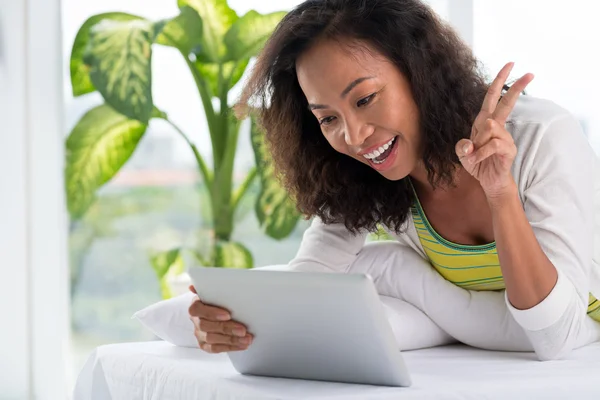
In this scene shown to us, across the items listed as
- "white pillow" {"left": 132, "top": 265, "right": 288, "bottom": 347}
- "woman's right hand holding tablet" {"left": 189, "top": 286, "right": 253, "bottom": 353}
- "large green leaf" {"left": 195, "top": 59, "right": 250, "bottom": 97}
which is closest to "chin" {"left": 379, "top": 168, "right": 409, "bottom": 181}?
"white pillow" {"left": 132, "top": 265, "right": 288, "bottom": 347}

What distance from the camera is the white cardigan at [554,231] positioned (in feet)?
5.39

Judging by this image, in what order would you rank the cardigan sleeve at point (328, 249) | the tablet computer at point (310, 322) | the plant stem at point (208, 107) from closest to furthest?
the tablet computer at point (310, 322) → the cardigan sleeve at point (328, 249) → the plant stem at point (208, 107)

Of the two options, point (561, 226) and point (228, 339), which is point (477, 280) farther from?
point (228, 339)

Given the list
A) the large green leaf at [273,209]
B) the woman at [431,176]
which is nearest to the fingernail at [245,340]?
the woman at [431,176]

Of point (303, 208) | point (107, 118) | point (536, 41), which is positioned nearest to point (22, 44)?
point (107, 118)

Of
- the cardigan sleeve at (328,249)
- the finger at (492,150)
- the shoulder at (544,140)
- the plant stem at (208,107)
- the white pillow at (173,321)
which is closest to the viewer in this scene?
the finger at (492,150)

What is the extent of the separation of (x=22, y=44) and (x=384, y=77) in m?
1.90

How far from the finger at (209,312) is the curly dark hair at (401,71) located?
1.93 ft

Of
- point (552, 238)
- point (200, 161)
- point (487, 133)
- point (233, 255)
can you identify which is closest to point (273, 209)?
point (233, 255)

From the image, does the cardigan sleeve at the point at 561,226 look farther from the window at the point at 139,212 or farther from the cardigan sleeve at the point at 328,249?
the window at the point at 139,212

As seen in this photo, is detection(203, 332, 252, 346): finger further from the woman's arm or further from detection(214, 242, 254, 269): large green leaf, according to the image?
detection(214, 242, 254, 269): large green leaf

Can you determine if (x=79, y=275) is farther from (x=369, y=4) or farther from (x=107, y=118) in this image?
(x=369, y=4)

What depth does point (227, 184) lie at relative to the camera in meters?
3.71

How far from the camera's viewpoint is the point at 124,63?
346 centimetres
